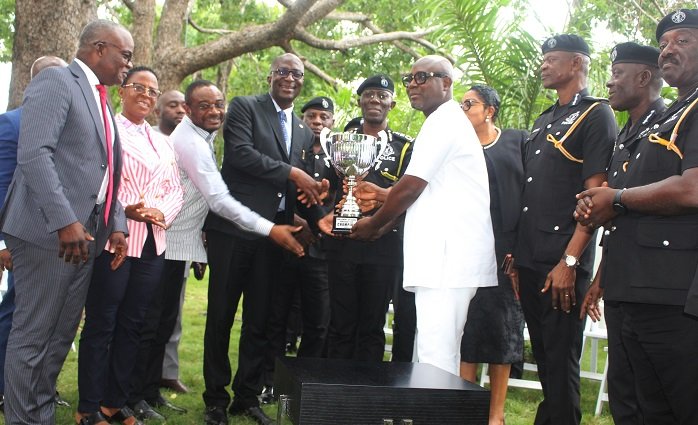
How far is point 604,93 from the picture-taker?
24.2 ft

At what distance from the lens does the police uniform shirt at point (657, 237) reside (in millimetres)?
3238

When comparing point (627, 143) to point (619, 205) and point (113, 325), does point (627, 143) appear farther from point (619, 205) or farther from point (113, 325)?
point (113, 325)

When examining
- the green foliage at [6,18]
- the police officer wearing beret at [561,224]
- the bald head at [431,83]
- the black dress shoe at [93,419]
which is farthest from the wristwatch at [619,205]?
the green foliage at [6,18]

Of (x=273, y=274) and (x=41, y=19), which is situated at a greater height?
(x=41, y=19)

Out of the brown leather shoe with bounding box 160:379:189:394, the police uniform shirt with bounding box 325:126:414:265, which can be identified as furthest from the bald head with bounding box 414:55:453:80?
the brown leather shoe with bounding box 160:379:189:394

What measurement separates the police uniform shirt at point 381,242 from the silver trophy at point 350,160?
149mm

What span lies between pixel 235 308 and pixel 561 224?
7.47 ft

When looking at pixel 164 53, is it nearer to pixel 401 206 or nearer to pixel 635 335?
pixel 401 206

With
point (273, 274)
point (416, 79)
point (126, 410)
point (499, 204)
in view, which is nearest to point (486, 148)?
point (499, 204)

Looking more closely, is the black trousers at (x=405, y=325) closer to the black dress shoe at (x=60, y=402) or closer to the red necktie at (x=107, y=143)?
the red necktie at (x=107, y=143)

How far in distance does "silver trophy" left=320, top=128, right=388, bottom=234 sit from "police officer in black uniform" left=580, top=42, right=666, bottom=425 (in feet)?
4.81

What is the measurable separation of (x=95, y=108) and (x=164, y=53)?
8.33m

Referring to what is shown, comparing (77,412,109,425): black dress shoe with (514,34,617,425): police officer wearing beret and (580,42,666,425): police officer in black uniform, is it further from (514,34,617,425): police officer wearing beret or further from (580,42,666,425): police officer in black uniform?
(580,42,666,425): police officer in black uniform

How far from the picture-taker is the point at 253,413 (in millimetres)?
5301
